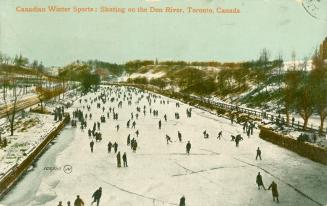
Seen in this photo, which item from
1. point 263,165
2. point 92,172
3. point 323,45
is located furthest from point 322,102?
point 323,45

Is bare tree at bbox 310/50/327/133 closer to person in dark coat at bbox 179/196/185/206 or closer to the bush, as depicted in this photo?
the bush

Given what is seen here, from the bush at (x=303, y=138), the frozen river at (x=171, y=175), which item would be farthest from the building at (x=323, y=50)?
the bush at (x=303, y=138)

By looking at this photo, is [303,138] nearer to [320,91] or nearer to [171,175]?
[320,91]

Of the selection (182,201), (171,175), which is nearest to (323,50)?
(171,175)

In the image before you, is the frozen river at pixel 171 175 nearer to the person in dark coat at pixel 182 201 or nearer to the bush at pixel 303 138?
the person in dark coat at pixel 182 201

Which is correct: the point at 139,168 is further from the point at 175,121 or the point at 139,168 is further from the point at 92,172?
the point at 175,121

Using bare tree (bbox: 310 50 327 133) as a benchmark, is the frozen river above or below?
below

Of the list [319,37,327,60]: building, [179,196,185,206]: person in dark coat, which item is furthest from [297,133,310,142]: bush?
[319,37,327,60]: building

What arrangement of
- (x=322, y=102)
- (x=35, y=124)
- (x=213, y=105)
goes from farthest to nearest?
(x=213, y=105) → (x=35, y=124) → (x=322, y=102)
